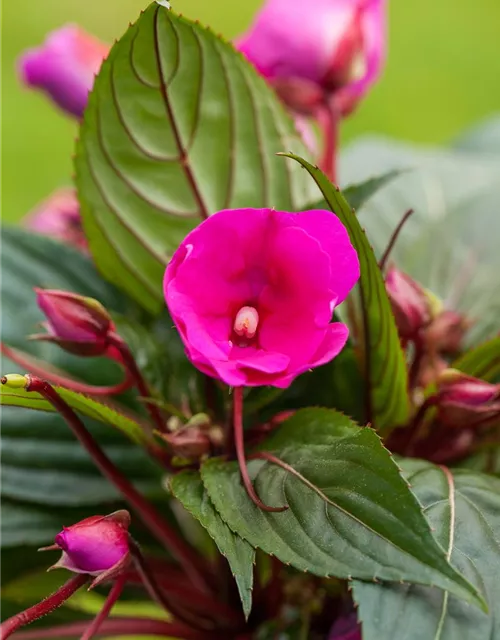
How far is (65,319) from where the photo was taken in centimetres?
37

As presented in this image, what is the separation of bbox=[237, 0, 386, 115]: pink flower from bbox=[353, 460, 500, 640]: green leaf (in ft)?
0.92

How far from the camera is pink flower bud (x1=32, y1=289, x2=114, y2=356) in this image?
37 cm

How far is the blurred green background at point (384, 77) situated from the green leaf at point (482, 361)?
1.03 meters

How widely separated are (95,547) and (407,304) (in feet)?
0.57

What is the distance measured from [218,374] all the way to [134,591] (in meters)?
0.24

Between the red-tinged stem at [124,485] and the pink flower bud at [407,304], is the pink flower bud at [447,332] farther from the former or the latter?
the red-tinged stem at [124,485]

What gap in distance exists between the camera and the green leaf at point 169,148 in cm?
38

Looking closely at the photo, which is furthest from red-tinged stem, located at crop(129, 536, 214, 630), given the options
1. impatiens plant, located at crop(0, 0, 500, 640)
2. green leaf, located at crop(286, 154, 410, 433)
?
green leaf, located at crop(286, 154, 410, 433)

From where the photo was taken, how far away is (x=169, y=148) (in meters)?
0.42

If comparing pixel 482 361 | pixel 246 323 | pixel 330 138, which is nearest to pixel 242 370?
pixel 246 323

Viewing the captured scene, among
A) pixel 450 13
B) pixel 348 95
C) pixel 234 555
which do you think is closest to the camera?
pixel 234 555

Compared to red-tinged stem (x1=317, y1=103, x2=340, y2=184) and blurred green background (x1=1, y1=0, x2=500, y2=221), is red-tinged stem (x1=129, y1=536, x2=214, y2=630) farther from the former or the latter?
blurred green background (x1=1, y1=0, x2=500, y2=221)

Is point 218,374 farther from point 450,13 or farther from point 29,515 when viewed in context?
point 450,13

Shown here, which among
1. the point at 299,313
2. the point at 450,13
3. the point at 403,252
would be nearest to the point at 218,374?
the point at 299,313
